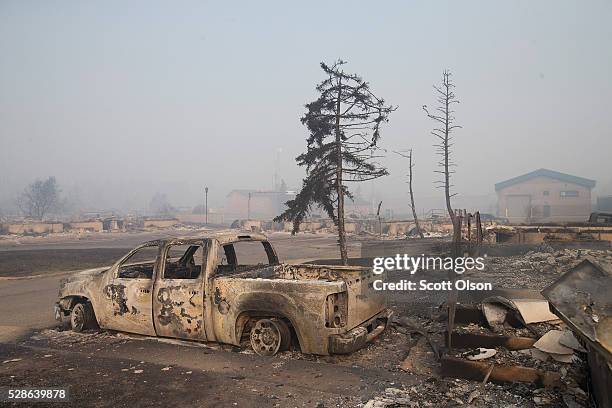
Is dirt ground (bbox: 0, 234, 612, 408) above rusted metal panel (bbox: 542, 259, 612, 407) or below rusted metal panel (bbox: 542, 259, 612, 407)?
below

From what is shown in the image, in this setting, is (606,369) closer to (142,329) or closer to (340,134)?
(142,329)

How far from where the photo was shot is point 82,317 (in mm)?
7137

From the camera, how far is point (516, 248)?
1527 centimetres

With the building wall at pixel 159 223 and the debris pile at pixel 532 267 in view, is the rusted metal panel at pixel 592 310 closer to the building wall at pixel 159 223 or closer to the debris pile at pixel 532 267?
the debris pile at pixel 532 267

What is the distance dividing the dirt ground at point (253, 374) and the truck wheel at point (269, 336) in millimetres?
122

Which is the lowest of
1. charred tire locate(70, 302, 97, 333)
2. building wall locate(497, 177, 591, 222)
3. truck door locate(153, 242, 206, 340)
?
charred tire locate(70, 302, 97, 333)

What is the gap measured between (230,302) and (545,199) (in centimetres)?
7752

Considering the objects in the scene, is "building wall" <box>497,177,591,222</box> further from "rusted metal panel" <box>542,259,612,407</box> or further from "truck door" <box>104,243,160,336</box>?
"rusted metal panel" <box>542,259,612,407</box>

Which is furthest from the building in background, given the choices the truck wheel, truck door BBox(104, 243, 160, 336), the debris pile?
the truck wheel

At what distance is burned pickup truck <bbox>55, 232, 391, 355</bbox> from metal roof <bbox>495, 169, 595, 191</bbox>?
77.1 metres

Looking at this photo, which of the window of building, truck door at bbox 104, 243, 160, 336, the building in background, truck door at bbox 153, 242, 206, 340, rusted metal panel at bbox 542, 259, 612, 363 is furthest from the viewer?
the building in background

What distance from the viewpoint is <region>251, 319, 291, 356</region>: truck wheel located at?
5547 mm

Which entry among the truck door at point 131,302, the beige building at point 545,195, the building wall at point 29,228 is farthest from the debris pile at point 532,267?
the beige building at point 545,195

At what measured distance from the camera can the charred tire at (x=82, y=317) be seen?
7.11 metres
